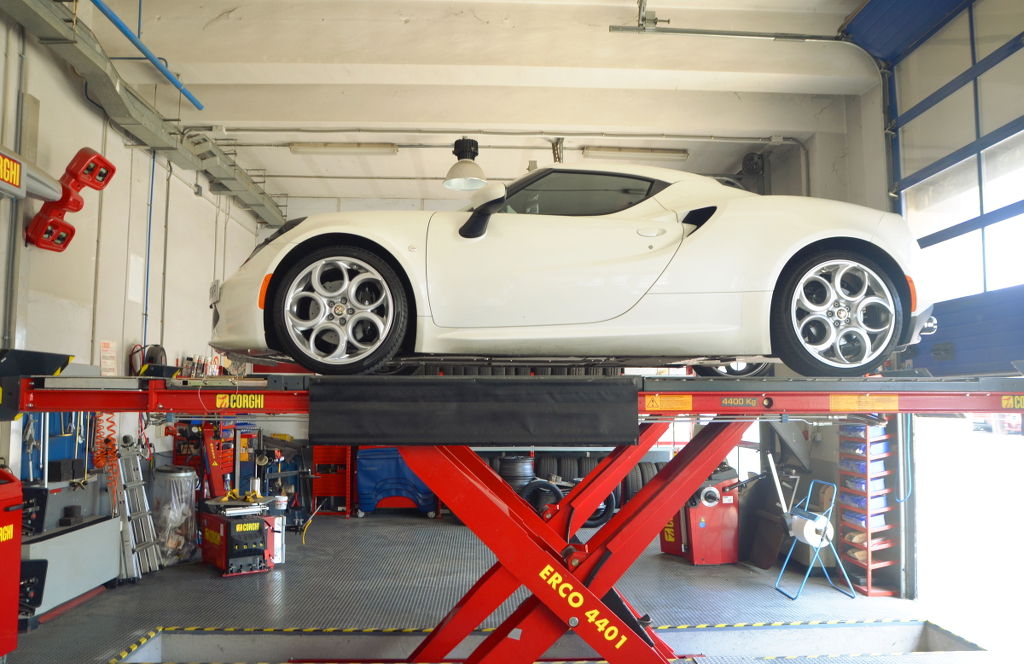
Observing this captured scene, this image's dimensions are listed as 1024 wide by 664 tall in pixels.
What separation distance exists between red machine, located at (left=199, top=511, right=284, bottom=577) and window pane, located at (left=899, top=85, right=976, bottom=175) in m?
6.77

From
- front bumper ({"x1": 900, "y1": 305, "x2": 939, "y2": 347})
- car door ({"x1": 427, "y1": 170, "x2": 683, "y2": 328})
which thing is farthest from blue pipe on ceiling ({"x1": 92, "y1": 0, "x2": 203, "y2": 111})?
front bumper ({"x1": 900, "y1": 305, "x2": 939, "y2": 347})

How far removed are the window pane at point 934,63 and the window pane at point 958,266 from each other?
4.31 feet

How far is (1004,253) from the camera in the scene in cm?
483

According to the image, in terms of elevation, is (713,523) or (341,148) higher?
(341,148)

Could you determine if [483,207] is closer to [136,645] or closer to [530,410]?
[530,410]

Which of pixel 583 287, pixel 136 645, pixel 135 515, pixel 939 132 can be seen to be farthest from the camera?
pixel 135 515

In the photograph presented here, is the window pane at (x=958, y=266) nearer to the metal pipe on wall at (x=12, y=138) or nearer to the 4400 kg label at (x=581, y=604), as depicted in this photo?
the 4400 kg label at (x=581, y=604)

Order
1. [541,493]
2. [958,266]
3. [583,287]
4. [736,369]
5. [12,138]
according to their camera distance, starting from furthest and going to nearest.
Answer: [541,493] → [958,266] → [12,138] → [736,369] → [583,287]

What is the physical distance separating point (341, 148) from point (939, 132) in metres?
6.33

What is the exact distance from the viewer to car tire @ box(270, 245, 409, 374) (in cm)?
304

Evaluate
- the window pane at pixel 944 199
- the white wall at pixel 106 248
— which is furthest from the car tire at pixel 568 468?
the white wall at pixel 106 248

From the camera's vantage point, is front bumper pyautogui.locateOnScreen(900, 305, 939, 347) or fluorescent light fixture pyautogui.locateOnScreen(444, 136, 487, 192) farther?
fluorescent light fixture pyautogui.locateOnScreen(444, 136, 487, 192)

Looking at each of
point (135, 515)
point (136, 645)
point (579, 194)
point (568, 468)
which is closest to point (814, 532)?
point (568, 468)

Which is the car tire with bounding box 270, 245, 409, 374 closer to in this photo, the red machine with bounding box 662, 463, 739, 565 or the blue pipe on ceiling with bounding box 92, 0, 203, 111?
the blue pipe on ceiling with bounding box 92, 0, 203, 111
